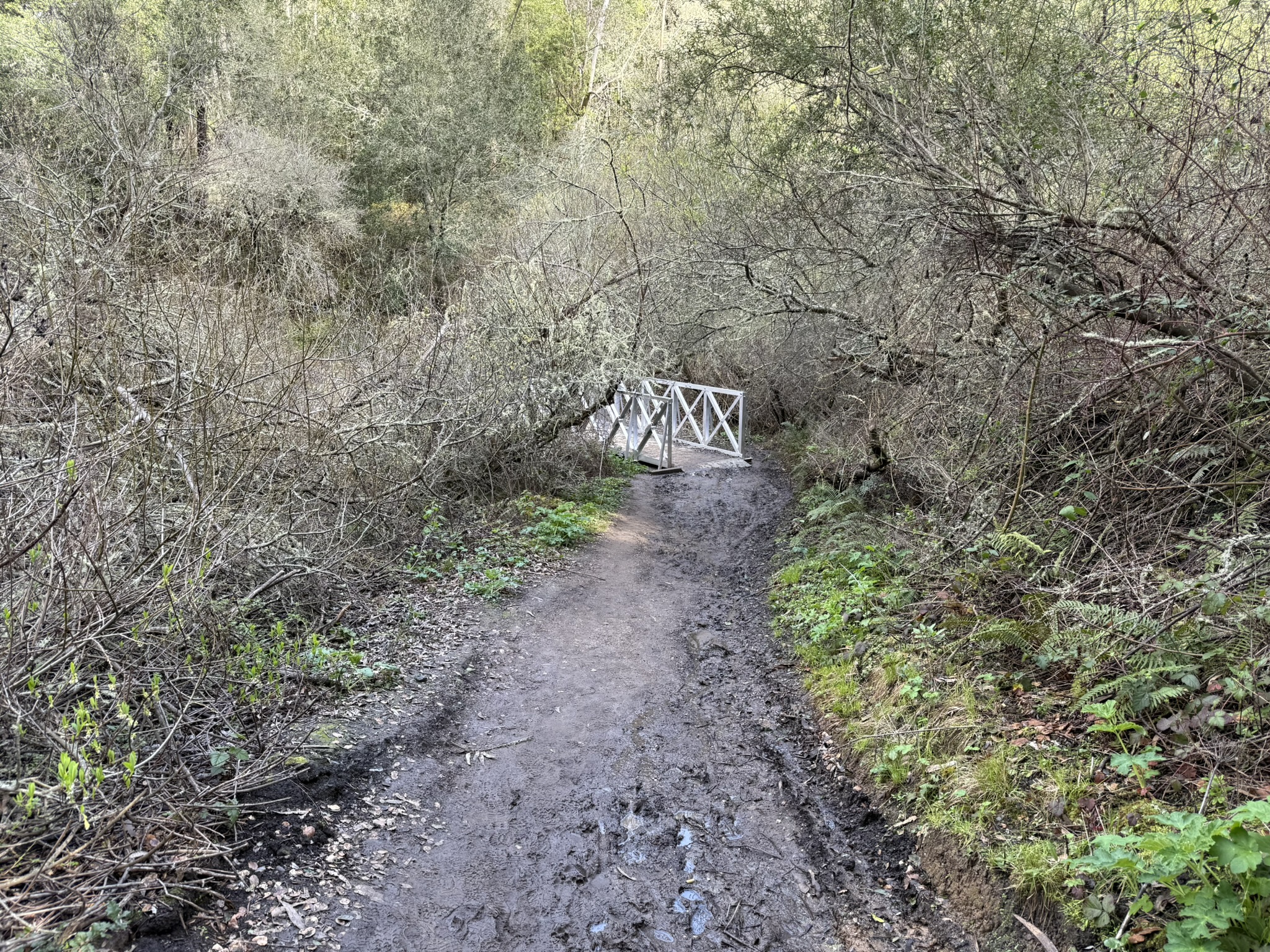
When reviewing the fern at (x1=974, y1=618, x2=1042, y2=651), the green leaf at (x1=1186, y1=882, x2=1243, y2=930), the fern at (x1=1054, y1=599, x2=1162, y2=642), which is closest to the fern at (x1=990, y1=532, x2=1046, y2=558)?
the fern at (x1=974, y1=618, x2=1042, y2=651)

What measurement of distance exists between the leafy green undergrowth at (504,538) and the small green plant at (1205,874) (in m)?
5.32

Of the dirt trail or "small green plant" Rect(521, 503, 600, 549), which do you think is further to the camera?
"small green plant" Rect(521, 503, 600, 549)

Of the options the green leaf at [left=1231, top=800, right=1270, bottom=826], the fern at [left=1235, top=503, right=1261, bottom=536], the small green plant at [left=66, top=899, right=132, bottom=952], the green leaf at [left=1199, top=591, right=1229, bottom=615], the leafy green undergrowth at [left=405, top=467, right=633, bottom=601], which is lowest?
the leafy green undergrowth at [left=405, top=467, right=633, bottom=601]

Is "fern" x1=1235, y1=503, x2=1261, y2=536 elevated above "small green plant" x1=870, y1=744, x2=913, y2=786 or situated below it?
above

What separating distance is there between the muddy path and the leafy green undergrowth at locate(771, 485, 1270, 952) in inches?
15.5

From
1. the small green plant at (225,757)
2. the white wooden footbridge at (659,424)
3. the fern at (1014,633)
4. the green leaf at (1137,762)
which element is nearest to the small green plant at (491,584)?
the small green plant at (225,757)

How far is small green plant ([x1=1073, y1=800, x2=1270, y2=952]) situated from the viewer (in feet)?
7.54

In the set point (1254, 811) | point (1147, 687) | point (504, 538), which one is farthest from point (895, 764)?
point (504, 538)

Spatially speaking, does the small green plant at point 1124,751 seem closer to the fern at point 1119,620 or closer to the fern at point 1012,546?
the fern at point 1119,620

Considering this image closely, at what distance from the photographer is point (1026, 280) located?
5.05m

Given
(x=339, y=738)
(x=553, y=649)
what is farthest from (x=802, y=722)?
(x=339, y=738)

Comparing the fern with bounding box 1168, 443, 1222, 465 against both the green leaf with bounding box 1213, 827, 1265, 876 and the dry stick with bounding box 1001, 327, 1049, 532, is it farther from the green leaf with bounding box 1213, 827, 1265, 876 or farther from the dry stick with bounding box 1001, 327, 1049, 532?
the green leaf with bounding box 1213, 827, 1265, 876

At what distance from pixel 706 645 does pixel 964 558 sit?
2.22 m

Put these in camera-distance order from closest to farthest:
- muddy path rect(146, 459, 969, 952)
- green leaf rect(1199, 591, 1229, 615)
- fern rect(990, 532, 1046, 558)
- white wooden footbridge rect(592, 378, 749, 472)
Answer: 1. green leaf rect(1199, 591, 1229, 615)
2. muddy path rect(146, 459, 969, 952)
3. fern rect(990, 532, 1046, 558)
4. white wooden footbridge rect(592, 378, 749, 472)
